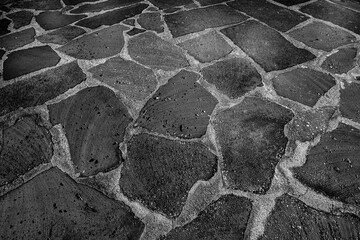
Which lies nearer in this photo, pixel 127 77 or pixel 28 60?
pixel 127 77

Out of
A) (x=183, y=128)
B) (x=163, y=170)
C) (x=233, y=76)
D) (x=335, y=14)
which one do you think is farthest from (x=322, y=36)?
(x=163, y=170)

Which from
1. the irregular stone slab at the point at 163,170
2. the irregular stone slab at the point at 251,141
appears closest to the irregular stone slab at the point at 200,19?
the irregular stone slab at the point at 251,141

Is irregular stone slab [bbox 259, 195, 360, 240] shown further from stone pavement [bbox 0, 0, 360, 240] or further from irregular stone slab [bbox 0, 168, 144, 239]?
irregular stone slab [bbox 0, 168, 144, 239]

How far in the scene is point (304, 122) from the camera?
2.81 m

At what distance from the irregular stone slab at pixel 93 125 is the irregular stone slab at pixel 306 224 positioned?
4.78ft

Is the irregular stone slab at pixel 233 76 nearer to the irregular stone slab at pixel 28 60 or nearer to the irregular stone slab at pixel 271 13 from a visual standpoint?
the irregular stone slab at pixel 271 13

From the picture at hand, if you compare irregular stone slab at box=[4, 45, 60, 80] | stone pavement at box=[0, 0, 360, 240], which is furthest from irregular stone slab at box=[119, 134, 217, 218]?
irregular stone slab at box=[4, 45, 60, 80]

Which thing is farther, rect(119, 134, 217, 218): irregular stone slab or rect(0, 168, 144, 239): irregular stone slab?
rect(119, 134, 217, 218): irregular stone slab

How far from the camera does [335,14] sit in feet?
15.2

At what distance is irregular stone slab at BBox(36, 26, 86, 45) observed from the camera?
4.19 metres

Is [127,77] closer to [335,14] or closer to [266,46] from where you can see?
[266,46]

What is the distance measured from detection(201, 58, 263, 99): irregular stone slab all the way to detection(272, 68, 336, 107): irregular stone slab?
0.27 m

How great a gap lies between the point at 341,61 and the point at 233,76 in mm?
1558

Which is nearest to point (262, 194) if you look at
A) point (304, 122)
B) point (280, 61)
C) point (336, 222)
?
point (336, 222)
